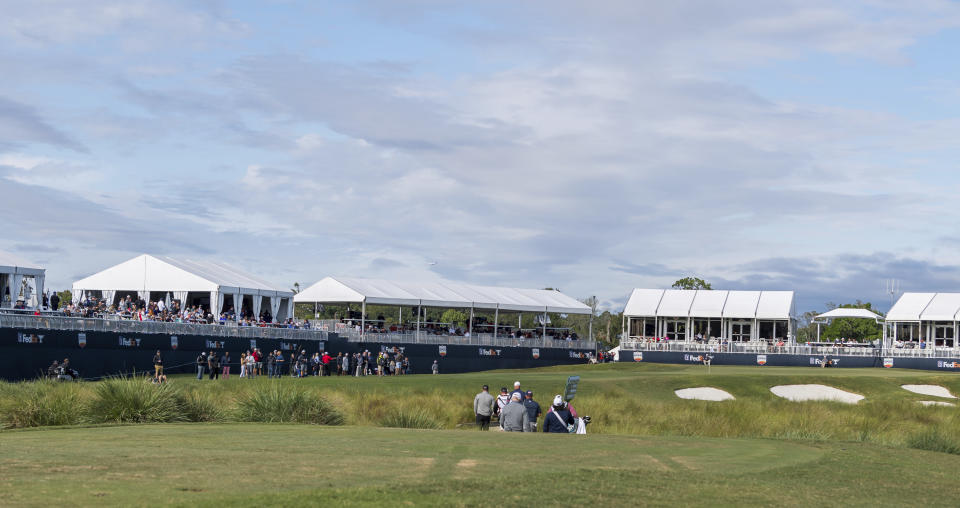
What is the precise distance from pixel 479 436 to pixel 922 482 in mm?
6423

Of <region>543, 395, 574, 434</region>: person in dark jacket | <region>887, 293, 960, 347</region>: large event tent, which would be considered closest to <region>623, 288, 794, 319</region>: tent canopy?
<region>887, 293, 960, 347</region>: large event tent

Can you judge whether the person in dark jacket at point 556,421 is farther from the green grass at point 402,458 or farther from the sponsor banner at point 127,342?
the sponsor banner at point 127,342

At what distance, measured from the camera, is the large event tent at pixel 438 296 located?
6150 cm

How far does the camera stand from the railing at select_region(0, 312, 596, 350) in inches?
1580

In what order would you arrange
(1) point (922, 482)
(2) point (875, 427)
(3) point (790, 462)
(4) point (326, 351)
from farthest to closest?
(4) point (326, 351) < (2) point (875, 427) < (3) point (790, 462) < (1) point (922, 482)

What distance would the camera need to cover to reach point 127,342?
4319cm

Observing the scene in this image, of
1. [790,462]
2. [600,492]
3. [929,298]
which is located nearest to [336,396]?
[790,462]

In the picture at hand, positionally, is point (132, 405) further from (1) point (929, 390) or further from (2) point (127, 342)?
(1) point (929, 390)

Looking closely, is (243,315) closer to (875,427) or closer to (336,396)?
(336,396)

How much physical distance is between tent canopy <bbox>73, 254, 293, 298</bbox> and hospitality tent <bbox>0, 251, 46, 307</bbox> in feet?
Answer: 26.6

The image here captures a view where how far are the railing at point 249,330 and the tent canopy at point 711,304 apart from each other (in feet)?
25.1

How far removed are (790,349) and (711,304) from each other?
36.8 feet

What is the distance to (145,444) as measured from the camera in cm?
1414

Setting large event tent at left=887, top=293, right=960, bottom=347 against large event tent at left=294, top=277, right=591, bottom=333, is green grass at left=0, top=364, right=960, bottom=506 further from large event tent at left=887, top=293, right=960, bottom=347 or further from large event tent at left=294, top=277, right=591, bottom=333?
large event tent at left=887, top=293, right=960, bottom=347
